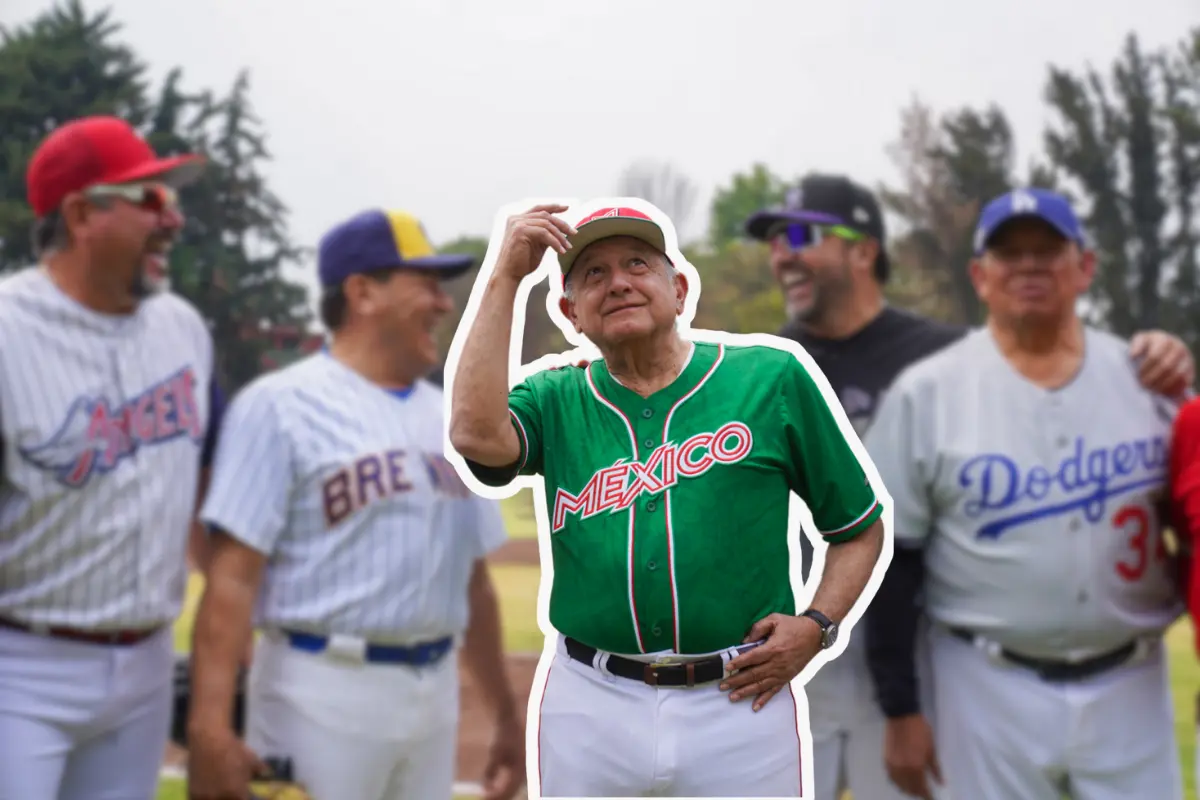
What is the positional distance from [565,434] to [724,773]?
0.43m

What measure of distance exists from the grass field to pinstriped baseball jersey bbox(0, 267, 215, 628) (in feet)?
1.67

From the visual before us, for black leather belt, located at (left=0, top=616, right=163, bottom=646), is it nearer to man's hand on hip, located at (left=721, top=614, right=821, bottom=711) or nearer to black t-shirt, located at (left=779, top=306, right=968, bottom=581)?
black t-shirt, located at (left=779, top=306, right=968, bottom=581)

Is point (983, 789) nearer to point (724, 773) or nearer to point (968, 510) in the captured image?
point (968, 510)

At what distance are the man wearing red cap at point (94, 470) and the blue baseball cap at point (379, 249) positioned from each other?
1.26 feet

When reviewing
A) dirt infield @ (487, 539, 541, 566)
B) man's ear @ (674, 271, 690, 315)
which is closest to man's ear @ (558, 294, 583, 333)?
man's ear @ (674, 271, 690, 315)

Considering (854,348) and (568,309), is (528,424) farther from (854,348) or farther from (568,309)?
(854,348)

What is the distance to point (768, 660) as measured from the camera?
4.19 ft

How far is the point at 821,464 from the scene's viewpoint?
4.35ft

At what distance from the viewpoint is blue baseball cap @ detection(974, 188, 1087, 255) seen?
2191 millimetres

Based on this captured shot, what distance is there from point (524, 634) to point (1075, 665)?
120 inches

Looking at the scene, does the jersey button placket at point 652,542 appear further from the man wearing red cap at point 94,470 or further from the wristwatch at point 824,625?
the man wearing red cap at point 94,470

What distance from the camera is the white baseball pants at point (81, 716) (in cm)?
230

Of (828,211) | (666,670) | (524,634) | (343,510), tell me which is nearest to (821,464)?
(666,670)

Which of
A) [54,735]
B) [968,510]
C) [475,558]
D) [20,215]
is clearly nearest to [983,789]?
[968,510]
